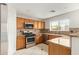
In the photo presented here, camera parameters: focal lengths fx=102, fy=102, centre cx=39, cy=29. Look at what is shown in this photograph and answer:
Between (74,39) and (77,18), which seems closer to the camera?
(74,39)

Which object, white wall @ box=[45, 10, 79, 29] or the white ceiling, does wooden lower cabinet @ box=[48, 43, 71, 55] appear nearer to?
the white ceiling

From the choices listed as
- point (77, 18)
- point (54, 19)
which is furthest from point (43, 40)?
point (77, 18)

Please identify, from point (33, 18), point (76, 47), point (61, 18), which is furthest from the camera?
point (33, 18)

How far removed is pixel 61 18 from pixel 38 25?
1747 millimetres

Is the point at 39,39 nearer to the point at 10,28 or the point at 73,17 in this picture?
the point at 73,17

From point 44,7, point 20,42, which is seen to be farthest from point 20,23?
point 44,7

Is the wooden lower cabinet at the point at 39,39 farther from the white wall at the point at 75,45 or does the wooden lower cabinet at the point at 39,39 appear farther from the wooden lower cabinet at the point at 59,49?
the white wall at the point at 75,45

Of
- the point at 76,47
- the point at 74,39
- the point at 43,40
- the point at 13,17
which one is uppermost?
the point at 13,17

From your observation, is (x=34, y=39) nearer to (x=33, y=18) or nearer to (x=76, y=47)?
(x=33, y=18)

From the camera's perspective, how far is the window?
5816 mm

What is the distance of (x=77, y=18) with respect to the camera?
4887 mm

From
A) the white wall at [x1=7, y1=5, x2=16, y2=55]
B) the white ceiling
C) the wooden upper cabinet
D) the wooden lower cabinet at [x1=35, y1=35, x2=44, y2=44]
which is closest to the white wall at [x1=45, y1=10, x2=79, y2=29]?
the white ceiling

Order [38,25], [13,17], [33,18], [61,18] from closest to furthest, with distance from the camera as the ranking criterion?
[13,17], [61,18], [33,18], [38,25]

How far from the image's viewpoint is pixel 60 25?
638 cm
